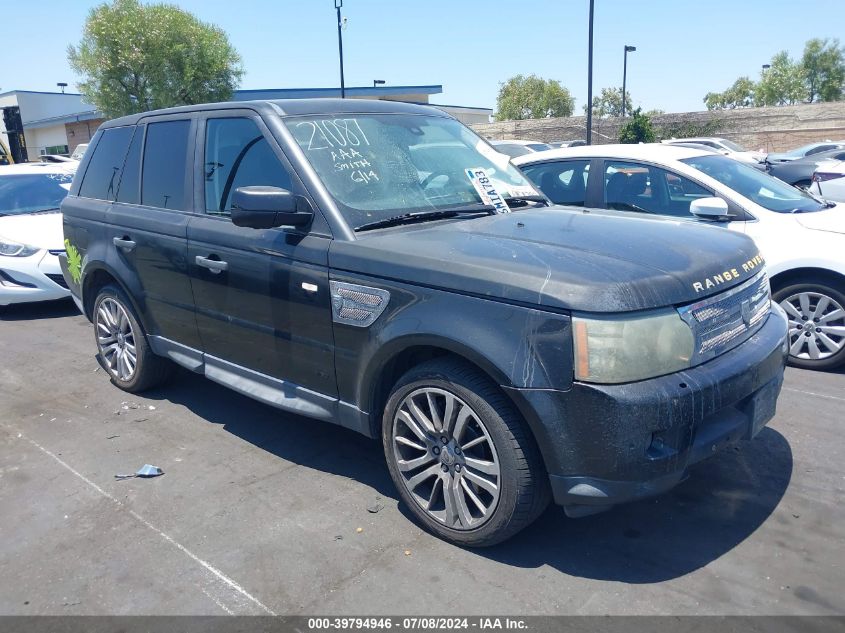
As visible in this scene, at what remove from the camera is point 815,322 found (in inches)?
209

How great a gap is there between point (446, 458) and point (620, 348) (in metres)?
0.97

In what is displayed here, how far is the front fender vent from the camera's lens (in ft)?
10.7

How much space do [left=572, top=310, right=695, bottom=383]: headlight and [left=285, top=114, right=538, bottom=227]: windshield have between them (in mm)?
1360

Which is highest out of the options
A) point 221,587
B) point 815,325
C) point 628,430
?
point 628,430

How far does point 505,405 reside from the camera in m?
2.93

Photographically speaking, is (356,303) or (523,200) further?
(523,200)

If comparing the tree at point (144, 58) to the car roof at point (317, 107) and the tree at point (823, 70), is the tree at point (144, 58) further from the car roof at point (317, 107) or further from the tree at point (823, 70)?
the tree at point (823, 70)

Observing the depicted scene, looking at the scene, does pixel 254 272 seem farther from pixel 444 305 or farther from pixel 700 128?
pixel 700 128

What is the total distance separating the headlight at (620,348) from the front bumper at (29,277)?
6.80 m

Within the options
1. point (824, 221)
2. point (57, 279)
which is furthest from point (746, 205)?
point (57, 279)

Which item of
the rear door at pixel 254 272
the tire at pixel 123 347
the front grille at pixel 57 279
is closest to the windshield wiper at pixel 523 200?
the rear door at pixel 254 272

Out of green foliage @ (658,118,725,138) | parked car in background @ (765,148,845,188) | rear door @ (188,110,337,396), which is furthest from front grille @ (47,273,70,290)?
green foliage @ (658,118,725,138)

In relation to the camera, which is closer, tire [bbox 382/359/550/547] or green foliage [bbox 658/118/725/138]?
tire [bbox 382/359/550/547]

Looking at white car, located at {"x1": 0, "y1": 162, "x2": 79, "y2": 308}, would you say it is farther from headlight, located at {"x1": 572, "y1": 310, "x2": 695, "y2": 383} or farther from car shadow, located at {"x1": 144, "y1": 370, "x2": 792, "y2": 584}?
headlight, located at {"x1": 572, "y1": 310, "x2": 695, "y2": 383}
